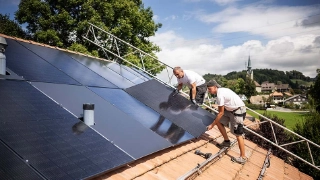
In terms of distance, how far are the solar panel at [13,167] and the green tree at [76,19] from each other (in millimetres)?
19958

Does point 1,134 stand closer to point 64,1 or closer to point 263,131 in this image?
point 263,131

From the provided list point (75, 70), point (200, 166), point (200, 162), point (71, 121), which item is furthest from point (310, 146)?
point (71, 121)

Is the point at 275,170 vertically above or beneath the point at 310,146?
above

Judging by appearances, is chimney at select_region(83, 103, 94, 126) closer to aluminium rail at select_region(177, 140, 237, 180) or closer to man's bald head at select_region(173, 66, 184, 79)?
aluminium rail at select_region(177, 140, 237, 180)

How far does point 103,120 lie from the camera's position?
3758 mm

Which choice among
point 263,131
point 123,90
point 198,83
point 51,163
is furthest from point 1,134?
point 263,131

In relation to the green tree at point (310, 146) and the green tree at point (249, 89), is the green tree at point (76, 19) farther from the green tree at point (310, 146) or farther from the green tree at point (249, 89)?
the green tree at point (249, 89)

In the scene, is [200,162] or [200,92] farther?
[200,92]

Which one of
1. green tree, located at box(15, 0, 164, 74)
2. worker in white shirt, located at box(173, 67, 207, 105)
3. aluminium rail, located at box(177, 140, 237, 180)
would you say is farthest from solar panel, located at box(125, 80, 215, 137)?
green tree, located at box(15, 0, 164, 74)

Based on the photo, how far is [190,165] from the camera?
13.3ft

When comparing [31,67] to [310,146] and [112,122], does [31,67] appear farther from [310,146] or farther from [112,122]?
[310,146]

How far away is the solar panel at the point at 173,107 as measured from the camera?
211 inches

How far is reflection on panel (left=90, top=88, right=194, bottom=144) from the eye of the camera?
4.46 metres

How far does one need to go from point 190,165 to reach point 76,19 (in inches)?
925
